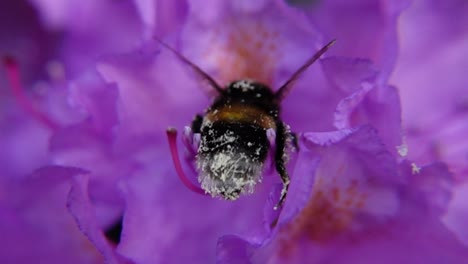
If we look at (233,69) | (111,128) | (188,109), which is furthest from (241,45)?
(111,128)

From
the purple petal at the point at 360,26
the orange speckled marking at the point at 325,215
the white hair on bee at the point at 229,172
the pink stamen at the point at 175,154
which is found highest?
the purple petal at the point at 360,26

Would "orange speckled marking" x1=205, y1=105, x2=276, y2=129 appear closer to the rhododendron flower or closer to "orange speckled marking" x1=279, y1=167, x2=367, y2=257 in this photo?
the rhododendron flower

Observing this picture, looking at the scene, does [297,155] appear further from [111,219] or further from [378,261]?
[111,219]

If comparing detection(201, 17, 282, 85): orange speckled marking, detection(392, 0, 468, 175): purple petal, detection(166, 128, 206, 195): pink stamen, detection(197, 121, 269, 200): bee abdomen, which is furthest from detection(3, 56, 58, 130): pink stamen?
detection(392, 0, 468, 175): purple petal

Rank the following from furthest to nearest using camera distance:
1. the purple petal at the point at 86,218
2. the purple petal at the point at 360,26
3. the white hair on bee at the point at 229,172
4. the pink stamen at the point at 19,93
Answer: the pink stamen at the point at 19,93 < the purple petal at the point at 360,26 < the purple petal at the point at 86,218 < the white hair on bee at the point at 229,172

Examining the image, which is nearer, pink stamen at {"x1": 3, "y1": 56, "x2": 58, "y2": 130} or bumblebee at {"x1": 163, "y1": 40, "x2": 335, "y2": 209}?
bumblebee at {"x1": 163, "y1": 40, "x2": 335, "y2": 209}

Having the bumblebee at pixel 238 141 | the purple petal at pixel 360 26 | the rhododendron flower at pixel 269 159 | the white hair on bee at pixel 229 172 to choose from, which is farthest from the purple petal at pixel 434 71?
the white hair on bee at pixel 229 172

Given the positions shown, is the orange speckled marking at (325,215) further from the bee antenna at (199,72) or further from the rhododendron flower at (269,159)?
the bee antenna at (199,72)
